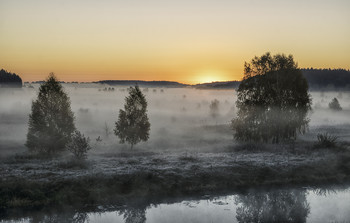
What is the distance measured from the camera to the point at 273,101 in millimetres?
42031

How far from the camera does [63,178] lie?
24.8 m

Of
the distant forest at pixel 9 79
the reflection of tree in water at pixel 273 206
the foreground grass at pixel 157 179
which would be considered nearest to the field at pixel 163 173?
the foreground grass at pixel 157 179

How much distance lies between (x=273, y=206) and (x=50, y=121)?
25382 millimetres

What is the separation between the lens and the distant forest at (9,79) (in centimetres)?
17039

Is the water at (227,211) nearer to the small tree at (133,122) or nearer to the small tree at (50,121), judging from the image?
the small tree at (50,121)

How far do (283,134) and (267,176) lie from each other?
14966 millimetres

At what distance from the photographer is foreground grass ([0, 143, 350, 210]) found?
22.6 meters

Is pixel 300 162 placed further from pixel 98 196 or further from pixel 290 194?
pixel 98 196

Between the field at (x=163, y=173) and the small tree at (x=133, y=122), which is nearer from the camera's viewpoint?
the field at (x=163, y=173)

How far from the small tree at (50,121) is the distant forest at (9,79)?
15357 cm

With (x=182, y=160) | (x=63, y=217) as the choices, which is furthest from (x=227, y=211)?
(x=182, y=160)

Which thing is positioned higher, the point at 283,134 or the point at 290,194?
the point at 283,134

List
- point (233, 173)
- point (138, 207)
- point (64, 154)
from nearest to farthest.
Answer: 1. point (138, 207)
2. point (233, 173)
3. point (64, 154)

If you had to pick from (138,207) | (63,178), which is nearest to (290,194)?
(138,207)
